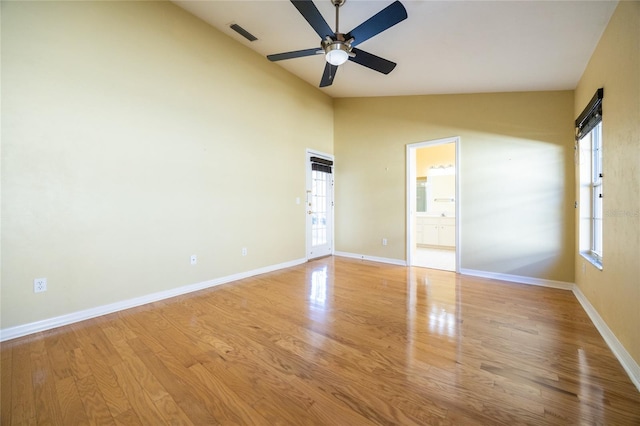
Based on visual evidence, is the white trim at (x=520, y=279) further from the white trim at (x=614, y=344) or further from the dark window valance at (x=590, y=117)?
the dark window valance at (x=590, y=117)

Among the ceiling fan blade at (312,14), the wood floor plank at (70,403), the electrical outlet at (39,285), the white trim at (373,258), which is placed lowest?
the wood floor plank at (70,403)

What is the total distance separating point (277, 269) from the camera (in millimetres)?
4336

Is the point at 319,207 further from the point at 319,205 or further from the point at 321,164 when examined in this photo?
the point at 321,164

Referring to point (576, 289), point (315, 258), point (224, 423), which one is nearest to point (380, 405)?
point (224, 423)

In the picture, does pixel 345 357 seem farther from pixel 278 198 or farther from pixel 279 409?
pixel 278 198

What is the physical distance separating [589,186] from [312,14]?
143 inches

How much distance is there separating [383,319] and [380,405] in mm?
1089

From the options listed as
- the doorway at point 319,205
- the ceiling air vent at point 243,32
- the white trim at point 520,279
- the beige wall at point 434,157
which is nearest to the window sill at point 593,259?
the white trim at point 520,279

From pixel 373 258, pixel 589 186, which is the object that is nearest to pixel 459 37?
pixel 589 186

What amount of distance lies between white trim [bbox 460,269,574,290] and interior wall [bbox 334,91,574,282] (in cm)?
6

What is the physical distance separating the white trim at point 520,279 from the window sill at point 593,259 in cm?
63

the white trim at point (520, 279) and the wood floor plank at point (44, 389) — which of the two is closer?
the wood floor plank at point (44, 389)

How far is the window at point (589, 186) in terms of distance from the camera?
2.75 meters

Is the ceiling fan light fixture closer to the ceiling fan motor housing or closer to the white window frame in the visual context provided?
the ceiling fan motor housing
